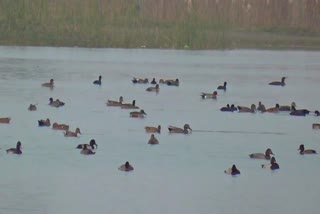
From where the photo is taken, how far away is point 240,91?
3094 cm

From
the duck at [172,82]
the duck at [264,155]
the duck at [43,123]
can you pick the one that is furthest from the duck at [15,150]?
the duck at [172,82]

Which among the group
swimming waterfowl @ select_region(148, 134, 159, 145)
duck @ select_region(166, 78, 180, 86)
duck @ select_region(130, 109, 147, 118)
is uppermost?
duck @ select_region(166, 78, 180, 86)

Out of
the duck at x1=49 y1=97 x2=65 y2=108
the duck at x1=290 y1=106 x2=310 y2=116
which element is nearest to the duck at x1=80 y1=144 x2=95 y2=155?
the duck at x1=49 y1=97 x2=65 y2=108

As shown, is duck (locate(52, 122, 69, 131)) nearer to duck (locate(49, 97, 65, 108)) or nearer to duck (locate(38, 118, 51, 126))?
duck (locate(38, 118, 51, 126))

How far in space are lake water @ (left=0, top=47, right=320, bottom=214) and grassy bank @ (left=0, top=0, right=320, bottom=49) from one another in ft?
36.5

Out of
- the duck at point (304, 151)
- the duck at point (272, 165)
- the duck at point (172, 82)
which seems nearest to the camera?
the duck at point (272, 165)

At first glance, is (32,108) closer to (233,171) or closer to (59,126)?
(59,126)

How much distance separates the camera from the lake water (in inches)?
558

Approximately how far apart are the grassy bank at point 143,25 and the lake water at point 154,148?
36.5 ft

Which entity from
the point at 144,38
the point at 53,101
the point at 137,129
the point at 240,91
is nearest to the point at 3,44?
the point at 144,38

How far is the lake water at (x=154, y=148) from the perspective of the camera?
1418 centimetres

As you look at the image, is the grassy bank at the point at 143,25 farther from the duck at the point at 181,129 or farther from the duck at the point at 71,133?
the duck at the point at 71,133

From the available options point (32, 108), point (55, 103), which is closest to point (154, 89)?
point (55, 103)

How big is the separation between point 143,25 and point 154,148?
29520mm
